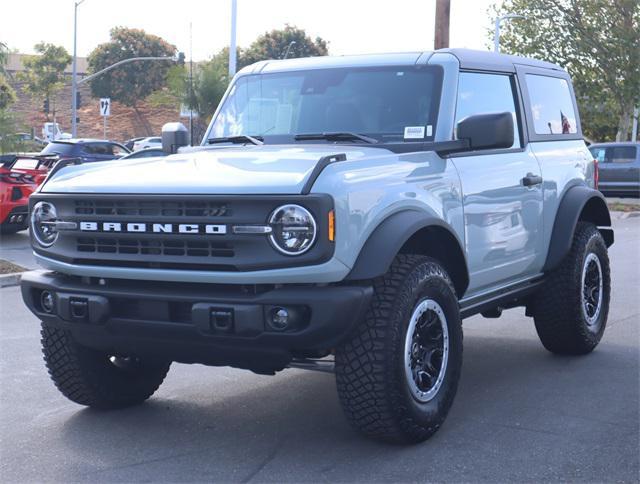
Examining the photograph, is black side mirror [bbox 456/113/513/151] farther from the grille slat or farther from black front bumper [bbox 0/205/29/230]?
black front bumper [bbox 0/205/29/230]

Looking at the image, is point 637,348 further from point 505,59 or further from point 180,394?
point 180,394

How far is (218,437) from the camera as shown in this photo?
208 inches

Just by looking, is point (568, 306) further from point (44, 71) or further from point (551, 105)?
point (44, 71)

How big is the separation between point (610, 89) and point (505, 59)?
103ft

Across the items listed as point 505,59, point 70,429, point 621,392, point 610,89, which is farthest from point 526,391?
point 610,89

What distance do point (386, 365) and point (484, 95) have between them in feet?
7.85

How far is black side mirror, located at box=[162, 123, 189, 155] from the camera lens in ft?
21.7

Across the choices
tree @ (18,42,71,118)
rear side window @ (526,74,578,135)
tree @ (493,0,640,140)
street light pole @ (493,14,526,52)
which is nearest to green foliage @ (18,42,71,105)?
tree @ (18,42,71,118)

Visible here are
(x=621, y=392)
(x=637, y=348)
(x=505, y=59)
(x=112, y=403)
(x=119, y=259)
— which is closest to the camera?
(x=119, y=259)

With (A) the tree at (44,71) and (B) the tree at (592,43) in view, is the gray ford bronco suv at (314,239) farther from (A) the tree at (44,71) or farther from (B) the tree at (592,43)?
(A) the tree at (44,71)

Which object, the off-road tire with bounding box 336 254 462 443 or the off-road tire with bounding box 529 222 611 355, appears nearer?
the off-road tire with bounding box 336 254 462 443

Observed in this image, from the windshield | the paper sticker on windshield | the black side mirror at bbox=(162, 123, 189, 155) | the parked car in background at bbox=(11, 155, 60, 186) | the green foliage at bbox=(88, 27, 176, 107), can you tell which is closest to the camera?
the paper sticker on windshield

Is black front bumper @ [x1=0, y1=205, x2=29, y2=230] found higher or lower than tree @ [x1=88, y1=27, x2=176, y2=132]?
lower

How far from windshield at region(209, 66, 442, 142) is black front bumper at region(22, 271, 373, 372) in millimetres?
1558
